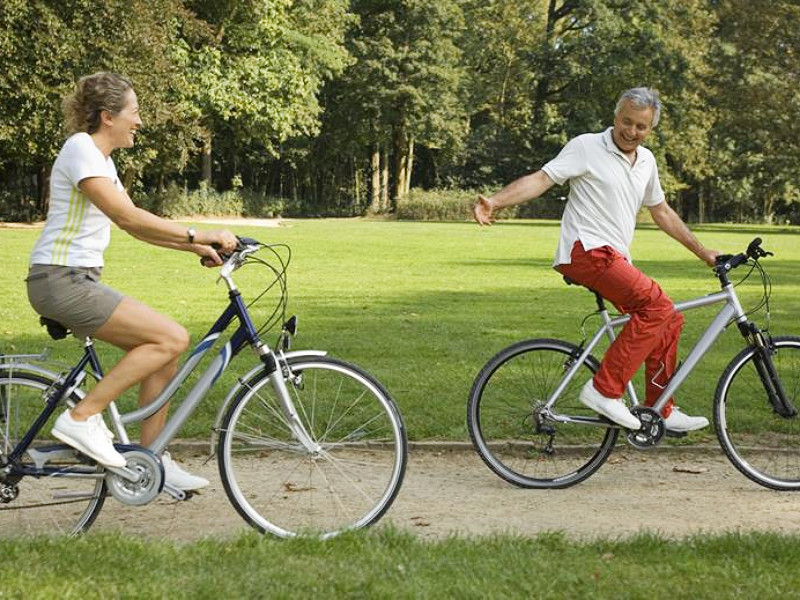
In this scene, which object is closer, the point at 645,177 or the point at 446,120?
the point at 645,177

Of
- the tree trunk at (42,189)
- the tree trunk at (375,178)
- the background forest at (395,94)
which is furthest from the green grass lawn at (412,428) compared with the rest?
the tree trunk at (375,178)

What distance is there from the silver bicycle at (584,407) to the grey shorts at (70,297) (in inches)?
86.6

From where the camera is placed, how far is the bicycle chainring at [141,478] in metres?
4.84

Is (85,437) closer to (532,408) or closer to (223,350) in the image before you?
(223,350)

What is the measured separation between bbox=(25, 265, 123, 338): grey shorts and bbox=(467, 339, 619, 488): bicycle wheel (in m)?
2.18

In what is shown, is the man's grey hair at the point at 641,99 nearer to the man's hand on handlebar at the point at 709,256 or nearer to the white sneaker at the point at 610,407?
the man's hand on handlebar at the point at 709,256

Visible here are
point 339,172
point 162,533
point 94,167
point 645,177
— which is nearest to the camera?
point 94,167

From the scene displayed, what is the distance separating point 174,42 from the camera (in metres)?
44.6

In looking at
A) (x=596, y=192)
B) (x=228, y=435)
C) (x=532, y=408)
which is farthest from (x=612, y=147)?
(x=228, y=435)

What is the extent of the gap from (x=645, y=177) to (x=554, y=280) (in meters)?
13.3

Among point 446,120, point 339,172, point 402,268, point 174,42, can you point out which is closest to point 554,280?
point 402,268

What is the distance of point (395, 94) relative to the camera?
6009cm

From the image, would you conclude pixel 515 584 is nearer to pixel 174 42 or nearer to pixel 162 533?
pixel 162 533

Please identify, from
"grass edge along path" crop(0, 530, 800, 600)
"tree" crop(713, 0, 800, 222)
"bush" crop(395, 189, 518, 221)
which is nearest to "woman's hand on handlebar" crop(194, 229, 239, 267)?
"grass edge along path" crop(0, 530, 800, 600)
